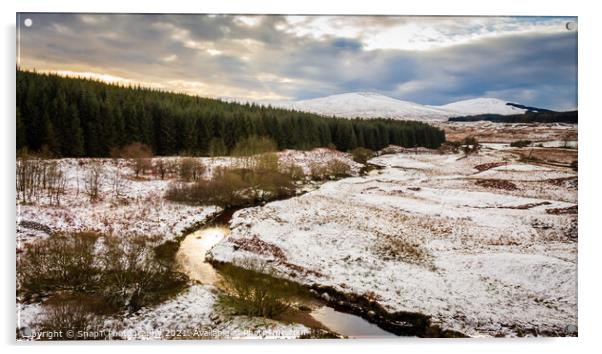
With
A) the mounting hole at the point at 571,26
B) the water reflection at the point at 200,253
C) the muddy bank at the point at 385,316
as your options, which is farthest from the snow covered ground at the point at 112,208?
the mounting hole at the point at 571,26

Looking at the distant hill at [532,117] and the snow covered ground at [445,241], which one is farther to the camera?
the distant hill at [532,117]

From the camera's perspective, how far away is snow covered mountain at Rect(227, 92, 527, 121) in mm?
5805

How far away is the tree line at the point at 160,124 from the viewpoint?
5.21 m

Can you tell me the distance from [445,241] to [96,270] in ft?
17.1

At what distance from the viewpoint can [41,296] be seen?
4.97 m

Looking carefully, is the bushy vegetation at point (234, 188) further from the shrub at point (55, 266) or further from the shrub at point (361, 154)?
the shrub at point (55, 266)

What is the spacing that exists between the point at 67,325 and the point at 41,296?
0.54m

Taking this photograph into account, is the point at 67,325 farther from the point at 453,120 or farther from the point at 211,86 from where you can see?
the point at 453,120

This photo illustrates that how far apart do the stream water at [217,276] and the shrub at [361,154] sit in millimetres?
2395

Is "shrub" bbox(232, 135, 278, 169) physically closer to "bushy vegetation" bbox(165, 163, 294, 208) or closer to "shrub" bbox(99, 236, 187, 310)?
"bushy vegetation" bbox(165, 163, 294, 208)

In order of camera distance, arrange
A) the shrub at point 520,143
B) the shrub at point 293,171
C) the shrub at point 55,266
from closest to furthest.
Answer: the shrub at point 55,266, the shrub at point 520,143, the shrub at point 293,171

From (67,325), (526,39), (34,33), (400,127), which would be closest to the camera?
(67,325)

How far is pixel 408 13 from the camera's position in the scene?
5512mm
